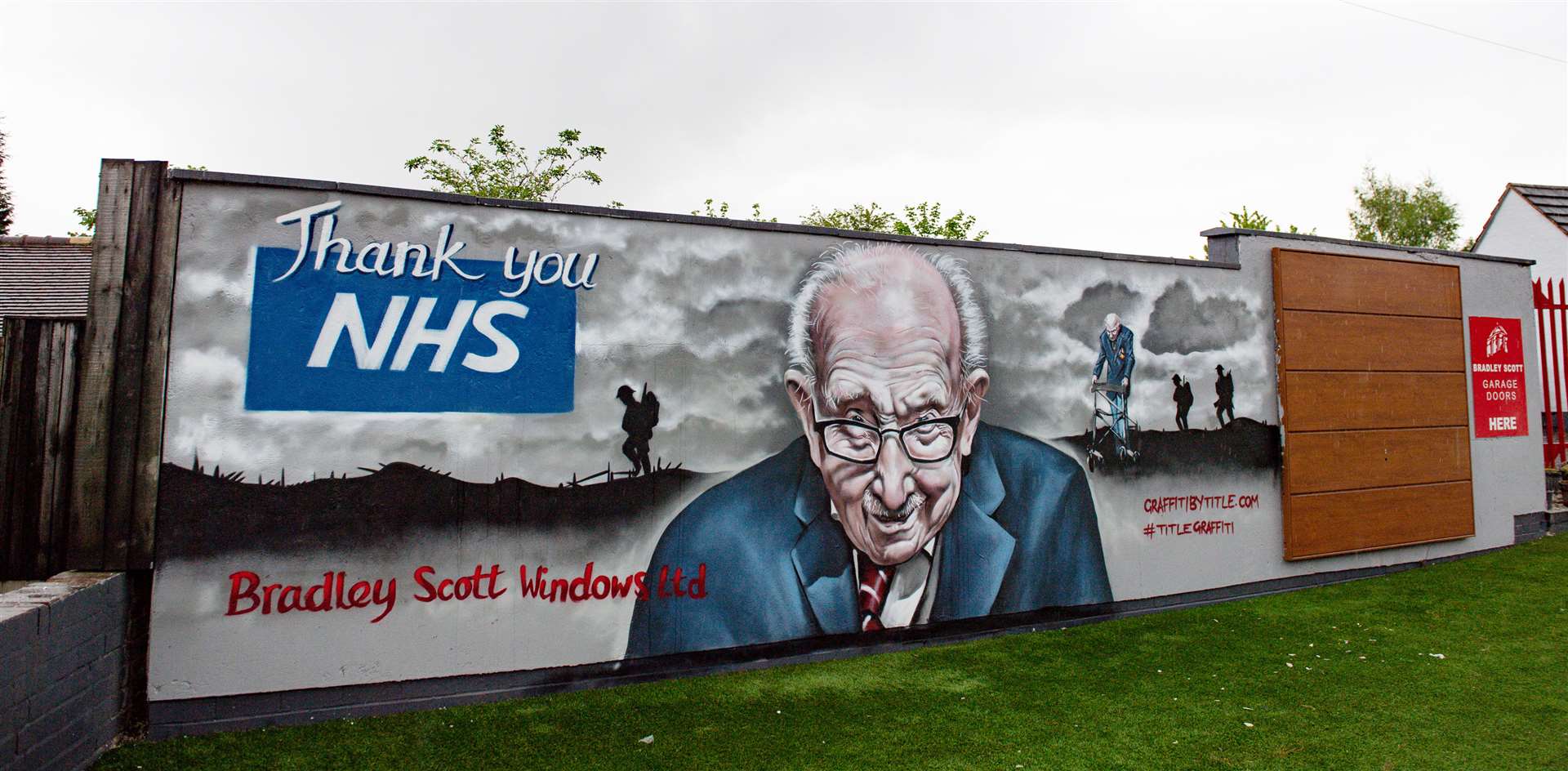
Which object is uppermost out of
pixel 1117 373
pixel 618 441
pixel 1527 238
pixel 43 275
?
pixel 1527 238

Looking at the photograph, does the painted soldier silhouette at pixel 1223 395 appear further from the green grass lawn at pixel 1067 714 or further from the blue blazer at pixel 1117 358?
the green grass lawn at pixel 1067 714

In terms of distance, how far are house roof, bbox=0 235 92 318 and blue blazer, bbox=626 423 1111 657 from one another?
15860 millimetres

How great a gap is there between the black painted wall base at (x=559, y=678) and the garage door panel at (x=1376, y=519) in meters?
1.09

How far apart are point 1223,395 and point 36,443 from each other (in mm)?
8205

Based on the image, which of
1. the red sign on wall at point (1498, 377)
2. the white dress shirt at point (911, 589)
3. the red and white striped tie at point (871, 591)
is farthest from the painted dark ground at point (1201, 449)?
the red sign on wall at point (1498, 377)

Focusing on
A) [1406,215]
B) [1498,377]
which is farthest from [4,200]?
[1406,215]

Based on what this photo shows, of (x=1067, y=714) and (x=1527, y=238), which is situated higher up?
(x=1527, y=238)

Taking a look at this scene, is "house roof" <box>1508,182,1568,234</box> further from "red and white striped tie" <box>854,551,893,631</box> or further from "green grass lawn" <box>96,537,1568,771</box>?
"red and white striped tie" <box>854,551,893,631</box>

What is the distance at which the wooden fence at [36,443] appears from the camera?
417 cm

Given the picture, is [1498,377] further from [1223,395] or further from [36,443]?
[36,443]

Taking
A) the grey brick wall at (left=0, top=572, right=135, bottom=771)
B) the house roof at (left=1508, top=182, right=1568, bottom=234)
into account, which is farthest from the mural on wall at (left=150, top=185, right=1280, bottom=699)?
the house roof at (left=1508, top=182, right=1568, bottom=234)

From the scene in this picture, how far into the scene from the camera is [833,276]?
5926 mm

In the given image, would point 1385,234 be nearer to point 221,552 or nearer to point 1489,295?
point 1489,295

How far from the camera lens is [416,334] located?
15.9 feet
